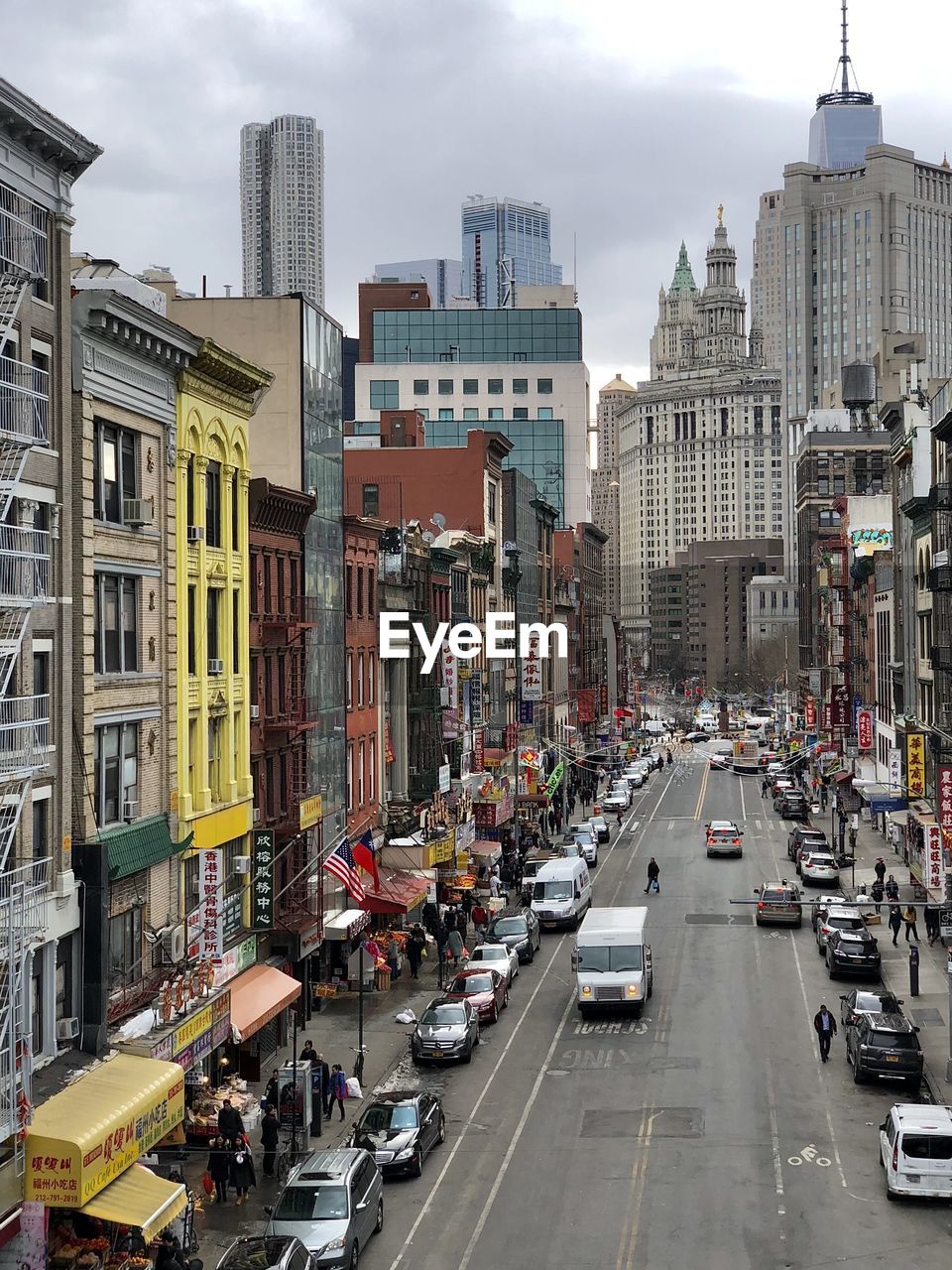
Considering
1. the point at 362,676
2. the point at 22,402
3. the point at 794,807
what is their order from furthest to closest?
1. the point at 794,807
2. the point at 362,676
3. the point at 22,402

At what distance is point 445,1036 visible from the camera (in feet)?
127

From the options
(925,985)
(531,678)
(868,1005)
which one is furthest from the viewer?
(531,678)

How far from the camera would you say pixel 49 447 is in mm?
27469

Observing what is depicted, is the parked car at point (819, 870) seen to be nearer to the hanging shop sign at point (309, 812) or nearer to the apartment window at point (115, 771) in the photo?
the hanging shop sign at point (309, 812)

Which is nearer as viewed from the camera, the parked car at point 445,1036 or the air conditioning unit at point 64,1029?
the air conditioning unit at point 64,1029

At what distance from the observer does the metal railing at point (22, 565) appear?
968 inches

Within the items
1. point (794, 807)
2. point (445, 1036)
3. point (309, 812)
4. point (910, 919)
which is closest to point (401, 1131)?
point (445, 1036)

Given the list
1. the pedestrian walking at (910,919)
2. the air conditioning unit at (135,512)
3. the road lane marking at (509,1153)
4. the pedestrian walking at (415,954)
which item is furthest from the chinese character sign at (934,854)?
the air conditioning unit at (135,512)

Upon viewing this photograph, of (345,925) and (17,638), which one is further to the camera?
(345,925)

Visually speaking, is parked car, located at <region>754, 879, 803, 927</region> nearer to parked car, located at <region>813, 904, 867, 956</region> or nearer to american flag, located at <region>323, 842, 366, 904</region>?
parked car, located at <region>813, 904, 867, 956</region>

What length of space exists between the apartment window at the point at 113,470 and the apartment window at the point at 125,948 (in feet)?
24.7

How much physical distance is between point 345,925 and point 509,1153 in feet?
47.6

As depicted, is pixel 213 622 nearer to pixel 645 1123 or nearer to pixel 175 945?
pixel 175 945

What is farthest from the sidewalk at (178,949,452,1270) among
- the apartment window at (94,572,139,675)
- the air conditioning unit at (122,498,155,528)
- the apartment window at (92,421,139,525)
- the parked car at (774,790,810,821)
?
the parked car at (774,790,810,821)
